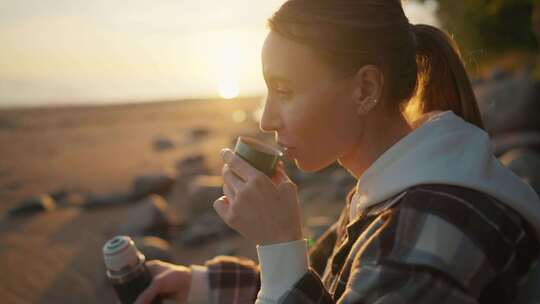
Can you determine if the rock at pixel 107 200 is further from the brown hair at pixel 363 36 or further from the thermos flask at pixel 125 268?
the brown hair at pixel 363 36

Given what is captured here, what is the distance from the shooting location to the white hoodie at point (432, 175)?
151 centimetres

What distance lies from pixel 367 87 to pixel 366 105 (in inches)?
2.5

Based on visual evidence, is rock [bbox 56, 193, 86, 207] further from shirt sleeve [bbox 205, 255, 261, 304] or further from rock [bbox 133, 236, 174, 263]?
shirt sleeve [bbox 205, 255, 261, 304]

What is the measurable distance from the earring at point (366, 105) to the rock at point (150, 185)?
6.26 metres

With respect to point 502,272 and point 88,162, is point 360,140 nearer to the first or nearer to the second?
point 502,272

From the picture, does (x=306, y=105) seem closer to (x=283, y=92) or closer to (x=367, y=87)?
(x=283, y=92)

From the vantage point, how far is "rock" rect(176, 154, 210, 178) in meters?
8.84

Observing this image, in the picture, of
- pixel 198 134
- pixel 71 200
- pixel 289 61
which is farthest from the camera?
pixel 198 134

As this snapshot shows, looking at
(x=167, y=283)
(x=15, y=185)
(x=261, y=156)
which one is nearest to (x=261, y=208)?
(x=261, y=156)

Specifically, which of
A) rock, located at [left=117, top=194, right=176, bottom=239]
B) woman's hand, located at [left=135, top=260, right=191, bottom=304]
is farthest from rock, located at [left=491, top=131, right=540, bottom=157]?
woman's hand, located at [left=135, top=260, right=191, bottom=304]

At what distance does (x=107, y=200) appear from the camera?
7488 mm

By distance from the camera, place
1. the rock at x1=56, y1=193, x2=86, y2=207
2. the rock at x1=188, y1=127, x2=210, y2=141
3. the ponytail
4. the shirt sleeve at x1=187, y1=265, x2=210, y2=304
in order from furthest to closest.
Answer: the rock at x1=188, y1=127, x2=210, y2=141
the rock at x1=56, y1=193, x2=86, y2=207
the shirt sleeve at x1=187, y1=265, x2=210, y2=304
the ponytail

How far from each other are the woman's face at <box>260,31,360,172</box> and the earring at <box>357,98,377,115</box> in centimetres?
2

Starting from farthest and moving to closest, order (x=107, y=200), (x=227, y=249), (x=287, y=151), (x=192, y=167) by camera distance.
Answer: (x=192, y=167)
(x=107, y=200)
(x=227, y=249)
(x=287, y=151)
